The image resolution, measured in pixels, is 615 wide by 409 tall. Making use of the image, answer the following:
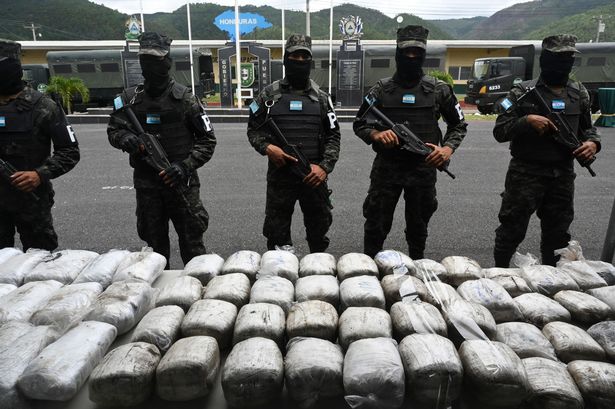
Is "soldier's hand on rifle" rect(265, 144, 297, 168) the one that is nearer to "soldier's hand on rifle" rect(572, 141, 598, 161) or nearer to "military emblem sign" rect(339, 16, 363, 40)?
"soldier's hand on rifle" rect(572, 141, 598, 161)

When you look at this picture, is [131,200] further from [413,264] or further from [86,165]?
[413,264]

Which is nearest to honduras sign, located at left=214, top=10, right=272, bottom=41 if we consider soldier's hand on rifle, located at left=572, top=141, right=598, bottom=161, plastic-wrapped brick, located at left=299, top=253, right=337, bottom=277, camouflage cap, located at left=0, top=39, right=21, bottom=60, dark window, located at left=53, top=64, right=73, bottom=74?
dark window, located at left=53, top=64, right=73, bottom=74

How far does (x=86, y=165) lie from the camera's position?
823 centimetres

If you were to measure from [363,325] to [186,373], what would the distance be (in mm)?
609

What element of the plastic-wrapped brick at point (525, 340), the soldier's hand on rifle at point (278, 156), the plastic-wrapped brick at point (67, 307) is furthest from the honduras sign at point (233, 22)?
the plastic-wrapped brick at point (525, 340)

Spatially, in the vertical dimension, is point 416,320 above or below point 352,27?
below

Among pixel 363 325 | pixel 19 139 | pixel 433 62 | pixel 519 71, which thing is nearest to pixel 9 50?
pixel 19 139

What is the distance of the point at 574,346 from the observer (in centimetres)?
151

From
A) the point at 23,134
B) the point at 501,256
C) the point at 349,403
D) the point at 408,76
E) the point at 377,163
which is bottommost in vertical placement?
the point at 501,256

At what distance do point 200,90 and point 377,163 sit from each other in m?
19.3

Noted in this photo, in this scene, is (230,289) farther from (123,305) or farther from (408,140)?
(408,140)

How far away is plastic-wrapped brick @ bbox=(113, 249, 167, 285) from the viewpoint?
198cm

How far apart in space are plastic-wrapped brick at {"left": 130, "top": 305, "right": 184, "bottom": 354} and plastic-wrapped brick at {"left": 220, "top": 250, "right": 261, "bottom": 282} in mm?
407

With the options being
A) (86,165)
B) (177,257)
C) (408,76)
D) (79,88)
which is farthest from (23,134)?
(79,88)
